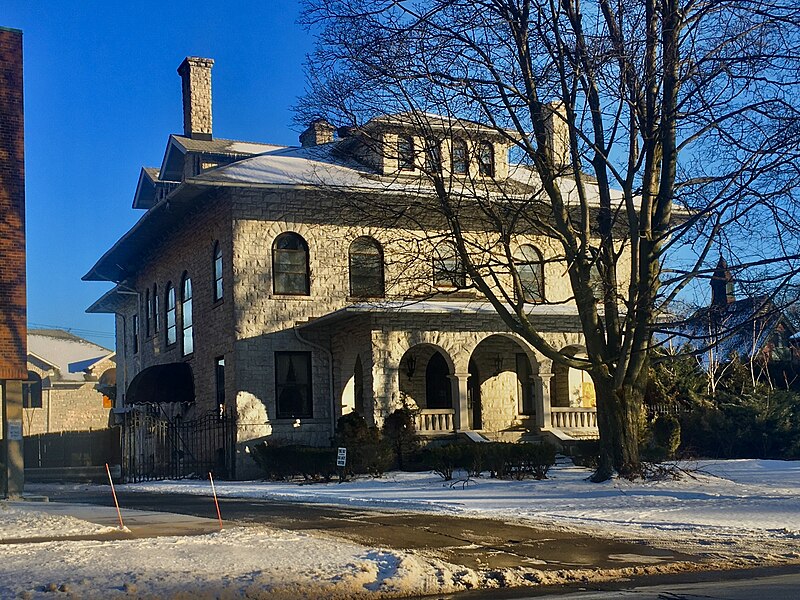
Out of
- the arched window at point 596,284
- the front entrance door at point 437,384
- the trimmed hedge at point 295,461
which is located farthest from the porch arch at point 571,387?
the trimmed hedge at point 295,461

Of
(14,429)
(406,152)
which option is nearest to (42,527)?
(14,429)

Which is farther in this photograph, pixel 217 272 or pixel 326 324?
pixel 217 272

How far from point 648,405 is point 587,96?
537 inches

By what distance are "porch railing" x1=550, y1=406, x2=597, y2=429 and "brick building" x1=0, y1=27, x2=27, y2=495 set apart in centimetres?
1536

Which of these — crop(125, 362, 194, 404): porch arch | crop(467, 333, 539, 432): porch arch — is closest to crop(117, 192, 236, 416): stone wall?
crop(125, 362, 194, 404): porch arch

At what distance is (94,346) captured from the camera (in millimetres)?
77188

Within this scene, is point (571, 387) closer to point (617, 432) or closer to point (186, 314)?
point (617, 432)

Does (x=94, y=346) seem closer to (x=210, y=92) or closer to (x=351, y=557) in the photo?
(x=210, y=92)

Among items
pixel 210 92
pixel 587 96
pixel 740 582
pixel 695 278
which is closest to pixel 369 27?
pixel 587 96

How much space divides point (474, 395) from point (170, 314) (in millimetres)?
11767

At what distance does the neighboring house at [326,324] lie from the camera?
1131 inches

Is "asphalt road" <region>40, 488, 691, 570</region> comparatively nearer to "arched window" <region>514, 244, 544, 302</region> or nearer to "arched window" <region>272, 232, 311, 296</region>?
"arched window" <region>272, 232, 311, 296</region>

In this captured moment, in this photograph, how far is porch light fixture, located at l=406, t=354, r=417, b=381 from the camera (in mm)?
31594

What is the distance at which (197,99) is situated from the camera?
37312 mm
